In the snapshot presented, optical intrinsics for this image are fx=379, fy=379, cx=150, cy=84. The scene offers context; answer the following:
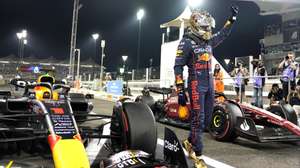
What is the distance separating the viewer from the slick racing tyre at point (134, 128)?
12.6ft

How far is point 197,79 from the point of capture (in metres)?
4.43

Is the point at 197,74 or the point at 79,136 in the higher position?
the point at 197,74

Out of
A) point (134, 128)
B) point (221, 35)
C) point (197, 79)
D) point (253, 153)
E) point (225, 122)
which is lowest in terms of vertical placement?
point (253, 153)

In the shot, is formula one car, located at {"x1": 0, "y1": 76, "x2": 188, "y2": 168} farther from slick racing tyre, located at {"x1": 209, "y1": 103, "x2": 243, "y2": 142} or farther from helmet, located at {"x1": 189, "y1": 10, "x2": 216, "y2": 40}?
slick racing tyre, located at {"x1": 209, "y1": 103, "x2": 243, "y2": 142}

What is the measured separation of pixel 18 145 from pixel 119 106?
150 cm

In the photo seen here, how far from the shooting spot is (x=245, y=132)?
216 inches

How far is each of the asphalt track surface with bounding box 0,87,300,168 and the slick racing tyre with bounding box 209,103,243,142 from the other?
0.12 m

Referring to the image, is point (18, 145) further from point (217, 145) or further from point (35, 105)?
point (217, 145)

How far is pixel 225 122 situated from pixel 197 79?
176cm

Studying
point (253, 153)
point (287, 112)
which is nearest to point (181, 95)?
point (253, 153)

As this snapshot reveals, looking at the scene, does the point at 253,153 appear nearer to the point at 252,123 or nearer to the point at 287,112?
the point at 252,123

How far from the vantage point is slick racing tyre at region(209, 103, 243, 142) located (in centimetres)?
583

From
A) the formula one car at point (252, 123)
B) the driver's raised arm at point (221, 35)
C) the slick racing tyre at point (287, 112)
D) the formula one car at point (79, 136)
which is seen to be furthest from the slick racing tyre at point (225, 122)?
the formula one car at point (79, 136)

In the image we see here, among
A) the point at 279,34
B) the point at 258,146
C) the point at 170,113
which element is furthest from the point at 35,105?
the point at 279,34
